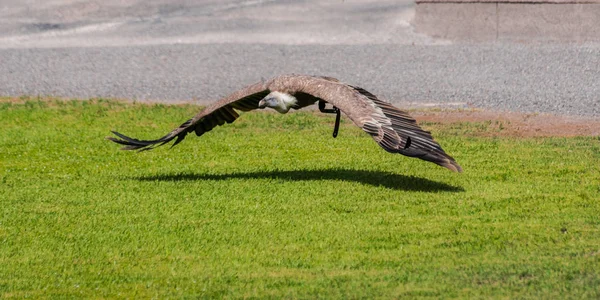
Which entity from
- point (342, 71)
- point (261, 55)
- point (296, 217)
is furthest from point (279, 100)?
point (261, 55)

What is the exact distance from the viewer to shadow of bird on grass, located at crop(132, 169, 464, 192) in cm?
1066

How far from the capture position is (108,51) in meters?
21.9

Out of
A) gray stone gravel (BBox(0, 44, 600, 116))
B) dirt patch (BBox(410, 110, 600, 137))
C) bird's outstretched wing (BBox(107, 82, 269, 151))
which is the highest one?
bird's outstretched wing (BBox(107, 82, 269, 151))

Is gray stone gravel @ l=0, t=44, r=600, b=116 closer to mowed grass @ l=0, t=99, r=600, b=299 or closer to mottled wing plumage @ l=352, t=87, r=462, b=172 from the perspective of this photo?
mowed grass @ l=0, t=99, r=600, b=299

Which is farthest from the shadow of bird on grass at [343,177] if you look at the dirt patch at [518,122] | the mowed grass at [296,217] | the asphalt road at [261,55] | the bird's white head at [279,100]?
the asphalt road at [261,55]

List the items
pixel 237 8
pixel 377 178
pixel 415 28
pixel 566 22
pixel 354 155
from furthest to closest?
pixel 237 8, pixel 415 28, pixel 566 22, pixel 354 155, pixel 377 178

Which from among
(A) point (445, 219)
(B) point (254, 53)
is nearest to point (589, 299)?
(A) point (445, 219)

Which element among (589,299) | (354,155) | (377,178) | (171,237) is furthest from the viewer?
(354,155)

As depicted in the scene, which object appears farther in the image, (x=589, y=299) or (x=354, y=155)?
(x=354, y=155)

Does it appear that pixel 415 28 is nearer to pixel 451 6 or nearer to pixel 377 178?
pixel 451 6

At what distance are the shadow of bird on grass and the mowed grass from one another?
25mm

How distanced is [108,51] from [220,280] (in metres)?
14.9

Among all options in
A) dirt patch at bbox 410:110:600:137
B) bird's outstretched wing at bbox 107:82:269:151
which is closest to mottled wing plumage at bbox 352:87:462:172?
bird's outstretched wing at bbox 107:82:269:151

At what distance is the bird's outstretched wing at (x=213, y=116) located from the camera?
11.3 metres
